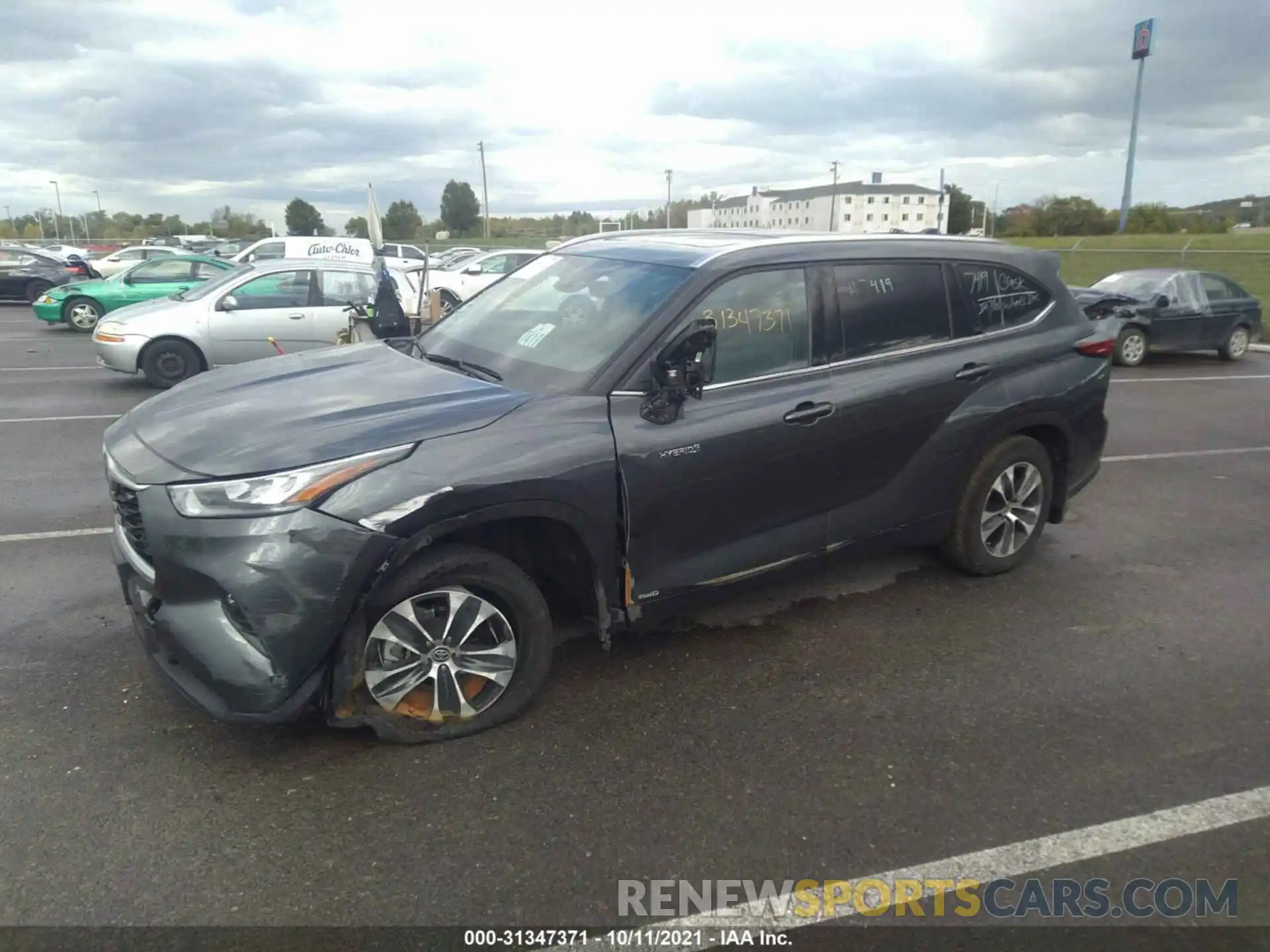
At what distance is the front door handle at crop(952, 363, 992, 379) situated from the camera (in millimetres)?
4742

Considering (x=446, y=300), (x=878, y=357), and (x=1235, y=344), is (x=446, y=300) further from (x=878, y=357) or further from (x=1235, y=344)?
(x=1235, y=344)

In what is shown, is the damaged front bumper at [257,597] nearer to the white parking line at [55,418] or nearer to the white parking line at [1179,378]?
the white parking line at [55,418]

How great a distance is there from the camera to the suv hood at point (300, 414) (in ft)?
10.5

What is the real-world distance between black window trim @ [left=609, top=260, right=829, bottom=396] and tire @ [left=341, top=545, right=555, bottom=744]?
906 mm

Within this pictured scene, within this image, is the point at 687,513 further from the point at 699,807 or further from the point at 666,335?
the point at 699,807

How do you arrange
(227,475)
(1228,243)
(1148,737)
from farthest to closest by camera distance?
1. (1228,243)
2. (1148,737)
3. (227,475)

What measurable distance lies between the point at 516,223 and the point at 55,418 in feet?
256

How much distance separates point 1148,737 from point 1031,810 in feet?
2.76

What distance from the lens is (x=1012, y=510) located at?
5.20 m

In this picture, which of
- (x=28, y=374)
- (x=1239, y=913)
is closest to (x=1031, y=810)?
(x=1239, y=913)

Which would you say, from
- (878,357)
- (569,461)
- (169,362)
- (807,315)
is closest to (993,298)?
(878,357)

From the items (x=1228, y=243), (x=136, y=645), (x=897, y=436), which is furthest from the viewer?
(x=1228, y=243)

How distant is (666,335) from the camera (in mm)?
3867

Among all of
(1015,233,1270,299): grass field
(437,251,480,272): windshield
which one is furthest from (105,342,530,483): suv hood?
(437,251,480,272): windshield
